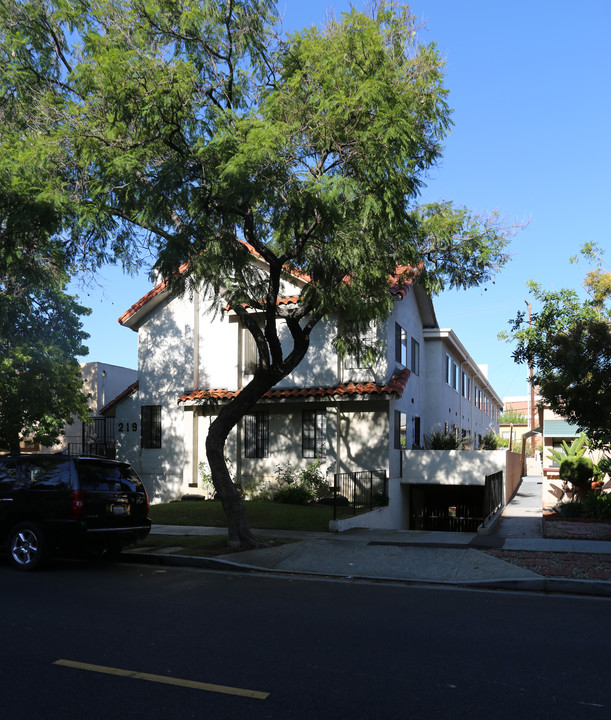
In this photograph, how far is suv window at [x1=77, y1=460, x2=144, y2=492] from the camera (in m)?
10.9

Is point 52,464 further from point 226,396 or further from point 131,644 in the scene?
point 226,396

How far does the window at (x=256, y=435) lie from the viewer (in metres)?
22.1

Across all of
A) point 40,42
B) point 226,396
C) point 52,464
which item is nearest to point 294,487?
point 226,396

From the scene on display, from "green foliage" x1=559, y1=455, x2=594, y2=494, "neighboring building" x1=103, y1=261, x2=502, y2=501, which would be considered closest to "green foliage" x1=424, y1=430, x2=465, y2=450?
"neighboring building" x1=103, y1=261, x2=502, y2=501

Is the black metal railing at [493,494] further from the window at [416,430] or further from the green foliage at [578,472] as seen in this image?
the window at [416,430]

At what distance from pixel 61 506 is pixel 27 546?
890 mm

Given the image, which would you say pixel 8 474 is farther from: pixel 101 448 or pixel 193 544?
pixel 101 448

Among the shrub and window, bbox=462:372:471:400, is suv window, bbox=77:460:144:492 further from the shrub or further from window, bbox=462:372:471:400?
Result: window, bbox=462:372:471:400

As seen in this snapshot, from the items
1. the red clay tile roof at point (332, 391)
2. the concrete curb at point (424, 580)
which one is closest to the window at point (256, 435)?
the red clay tile roof at point (332, 391)

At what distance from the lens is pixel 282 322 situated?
2184cm

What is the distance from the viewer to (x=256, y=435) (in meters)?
22.2

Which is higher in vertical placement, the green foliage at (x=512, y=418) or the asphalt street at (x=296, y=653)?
the green foliage at (x=512, y=418)

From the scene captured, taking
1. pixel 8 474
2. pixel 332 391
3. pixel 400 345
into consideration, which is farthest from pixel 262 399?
pixel 8 474

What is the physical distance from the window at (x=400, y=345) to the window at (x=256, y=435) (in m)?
4.83
